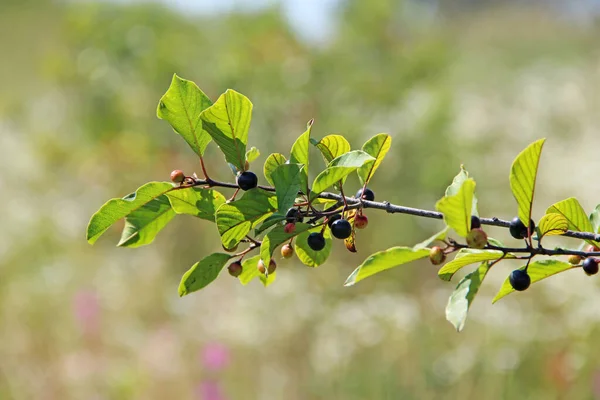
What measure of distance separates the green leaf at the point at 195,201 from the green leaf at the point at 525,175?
1.05ft

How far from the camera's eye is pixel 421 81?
6070mm

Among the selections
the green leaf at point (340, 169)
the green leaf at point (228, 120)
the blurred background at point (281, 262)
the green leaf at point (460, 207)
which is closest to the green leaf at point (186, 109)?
the green leaf at point (228, 120)

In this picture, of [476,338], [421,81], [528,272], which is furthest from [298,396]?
[421,81]

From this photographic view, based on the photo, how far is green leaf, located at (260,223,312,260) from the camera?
700 millimetres

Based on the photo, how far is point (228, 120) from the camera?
2.41ft

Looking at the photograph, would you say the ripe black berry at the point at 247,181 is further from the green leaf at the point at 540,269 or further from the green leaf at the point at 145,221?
the green leaf at the point at 540,269

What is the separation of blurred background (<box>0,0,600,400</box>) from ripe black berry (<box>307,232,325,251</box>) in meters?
2.59

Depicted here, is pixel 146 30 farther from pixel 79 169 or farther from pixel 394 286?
pixel 394 286

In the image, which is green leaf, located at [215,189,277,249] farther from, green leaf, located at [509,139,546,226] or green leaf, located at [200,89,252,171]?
green leaf, located at [509,139,546,226]

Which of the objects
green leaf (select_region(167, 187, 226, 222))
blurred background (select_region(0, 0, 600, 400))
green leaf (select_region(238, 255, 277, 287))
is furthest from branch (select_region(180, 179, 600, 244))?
blurred background (select_region(0, 0, 600, 400))

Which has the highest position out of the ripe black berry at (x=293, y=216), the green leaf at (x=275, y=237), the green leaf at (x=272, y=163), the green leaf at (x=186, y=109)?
the green leaf at (x=186, y=109)

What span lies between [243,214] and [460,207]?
230 millimetres

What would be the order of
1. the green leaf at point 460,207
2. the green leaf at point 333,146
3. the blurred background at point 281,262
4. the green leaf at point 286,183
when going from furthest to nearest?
the blurred background at point 281,262
the green leaf at point 333,146
the green leaf at point 286,183
the green leaf at point 460,207

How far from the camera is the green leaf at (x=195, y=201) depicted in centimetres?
75
